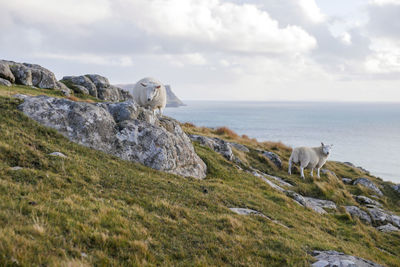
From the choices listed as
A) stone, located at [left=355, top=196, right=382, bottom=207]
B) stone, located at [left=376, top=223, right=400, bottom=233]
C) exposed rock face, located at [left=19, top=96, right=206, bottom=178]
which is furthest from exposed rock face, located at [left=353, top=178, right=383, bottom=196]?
exposed rock face, located at [left=19, top=96, right=206, bottom=178]

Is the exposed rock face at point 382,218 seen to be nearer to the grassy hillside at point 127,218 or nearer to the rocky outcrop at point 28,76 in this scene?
the grassy hillside at point 127,218

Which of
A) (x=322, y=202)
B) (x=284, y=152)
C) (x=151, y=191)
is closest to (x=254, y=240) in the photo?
(x=151, y=191)

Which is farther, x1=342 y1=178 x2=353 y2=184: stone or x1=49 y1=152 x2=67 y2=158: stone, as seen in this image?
x1=342 y1=178 x2=353 y2=184: stone

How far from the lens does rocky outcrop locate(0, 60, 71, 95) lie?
29203 millimetres

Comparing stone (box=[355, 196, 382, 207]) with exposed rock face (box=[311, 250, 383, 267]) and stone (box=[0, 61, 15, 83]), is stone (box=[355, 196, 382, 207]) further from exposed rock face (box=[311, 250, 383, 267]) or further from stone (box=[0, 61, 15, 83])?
stone (box=[0, 61, 15, 83])

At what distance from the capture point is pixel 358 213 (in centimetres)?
1509

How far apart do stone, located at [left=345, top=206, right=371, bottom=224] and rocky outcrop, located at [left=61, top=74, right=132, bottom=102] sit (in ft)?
119

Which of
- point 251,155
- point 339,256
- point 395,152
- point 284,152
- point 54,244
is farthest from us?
point 395,152

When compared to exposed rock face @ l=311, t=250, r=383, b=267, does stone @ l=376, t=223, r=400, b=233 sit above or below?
below

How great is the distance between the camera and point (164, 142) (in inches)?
480

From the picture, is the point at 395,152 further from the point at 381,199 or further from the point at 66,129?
the point at 66,129

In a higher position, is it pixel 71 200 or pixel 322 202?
pixel 71 200

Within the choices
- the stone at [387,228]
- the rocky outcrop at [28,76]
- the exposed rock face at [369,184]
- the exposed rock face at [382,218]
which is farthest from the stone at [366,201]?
the rocky outcrop at [28,76]

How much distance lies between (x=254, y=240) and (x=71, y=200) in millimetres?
4521
